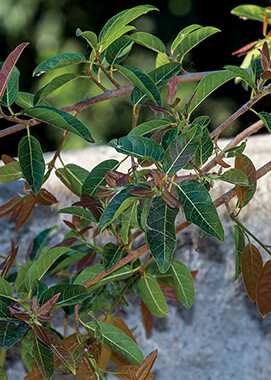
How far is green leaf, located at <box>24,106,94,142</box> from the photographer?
0.50m

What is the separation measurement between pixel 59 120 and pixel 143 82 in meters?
0.11

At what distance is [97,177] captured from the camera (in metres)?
0.59

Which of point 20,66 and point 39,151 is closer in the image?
point 39,151

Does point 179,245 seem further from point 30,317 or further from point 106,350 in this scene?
point 30,317

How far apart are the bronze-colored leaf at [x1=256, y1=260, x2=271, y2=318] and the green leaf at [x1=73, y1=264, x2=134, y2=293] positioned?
180 mm

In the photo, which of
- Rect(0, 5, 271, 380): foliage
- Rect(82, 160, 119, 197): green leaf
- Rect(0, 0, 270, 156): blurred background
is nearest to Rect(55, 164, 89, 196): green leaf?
Rect(0, 5, 271, 380): foliage

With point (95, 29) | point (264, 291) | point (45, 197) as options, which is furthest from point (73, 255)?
point (95, 29)

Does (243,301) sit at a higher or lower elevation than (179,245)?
lower

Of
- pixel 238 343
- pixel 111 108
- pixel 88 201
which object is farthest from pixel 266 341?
pixel 111 108

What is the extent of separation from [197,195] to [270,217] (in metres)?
0.59

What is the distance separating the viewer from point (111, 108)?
2.15m

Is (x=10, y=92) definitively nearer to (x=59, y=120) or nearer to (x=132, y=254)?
(x=59, y=120)

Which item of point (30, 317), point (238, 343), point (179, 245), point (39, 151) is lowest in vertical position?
point (238, 343)

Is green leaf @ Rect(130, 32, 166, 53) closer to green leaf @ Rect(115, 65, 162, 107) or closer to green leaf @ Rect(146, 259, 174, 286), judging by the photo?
green leaf @ Rect(115, 65, 162, 107)
